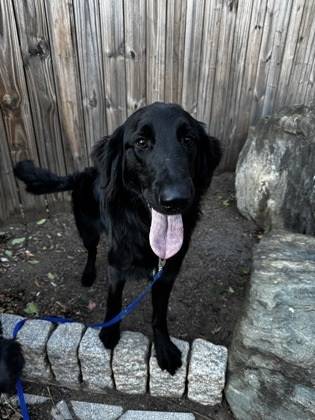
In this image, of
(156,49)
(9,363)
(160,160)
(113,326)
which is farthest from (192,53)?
(9,363)

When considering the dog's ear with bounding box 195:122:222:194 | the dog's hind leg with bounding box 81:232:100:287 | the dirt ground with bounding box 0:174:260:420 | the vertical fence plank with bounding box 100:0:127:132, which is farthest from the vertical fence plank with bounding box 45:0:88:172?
the dog's ear with bounding box 195:122:222:194

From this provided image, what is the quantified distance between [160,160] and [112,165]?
14.5 inches

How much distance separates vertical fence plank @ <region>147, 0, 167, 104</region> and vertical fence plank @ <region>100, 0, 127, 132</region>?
8.9 inches

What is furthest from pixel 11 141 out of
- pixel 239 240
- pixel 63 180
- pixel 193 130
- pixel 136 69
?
pixel 239 240

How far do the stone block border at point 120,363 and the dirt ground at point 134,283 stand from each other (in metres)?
0.10

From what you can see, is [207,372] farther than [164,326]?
No

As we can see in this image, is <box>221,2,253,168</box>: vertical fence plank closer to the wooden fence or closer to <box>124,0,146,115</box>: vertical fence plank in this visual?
the wooden fence

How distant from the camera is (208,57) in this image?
3.38 meters

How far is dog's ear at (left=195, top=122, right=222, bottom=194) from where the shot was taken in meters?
2.13

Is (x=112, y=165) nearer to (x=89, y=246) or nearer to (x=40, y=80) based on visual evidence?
(x=89, y=246)

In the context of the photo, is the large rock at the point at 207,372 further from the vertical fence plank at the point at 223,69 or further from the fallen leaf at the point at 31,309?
the vertical fence plank at the point at 223,69

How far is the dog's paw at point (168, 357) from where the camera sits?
7.13ft

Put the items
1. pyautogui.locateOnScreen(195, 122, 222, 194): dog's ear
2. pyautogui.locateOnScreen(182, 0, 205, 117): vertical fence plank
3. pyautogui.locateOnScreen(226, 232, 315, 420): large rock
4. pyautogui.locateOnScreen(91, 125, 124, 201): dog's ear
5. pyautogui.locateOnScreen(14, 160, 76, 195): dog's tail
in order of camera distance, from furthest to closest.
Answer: pyautogui.locateOnScreen(182, 0, 205, 117): vertical fence plank
pyautogui.locateOnScreen(14, 160, 76, 195): dog's tail
pyautogui.locateOnScreen(195, 122, 222, 194): dog's ear
pyautogui.locateOnScreen(91, 125, 124, 201): dog's ear
pyautogui.locateOnScreen(226, 232, 315, 420): large rock

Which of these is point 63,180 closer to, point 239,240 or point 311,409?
point 239,240
